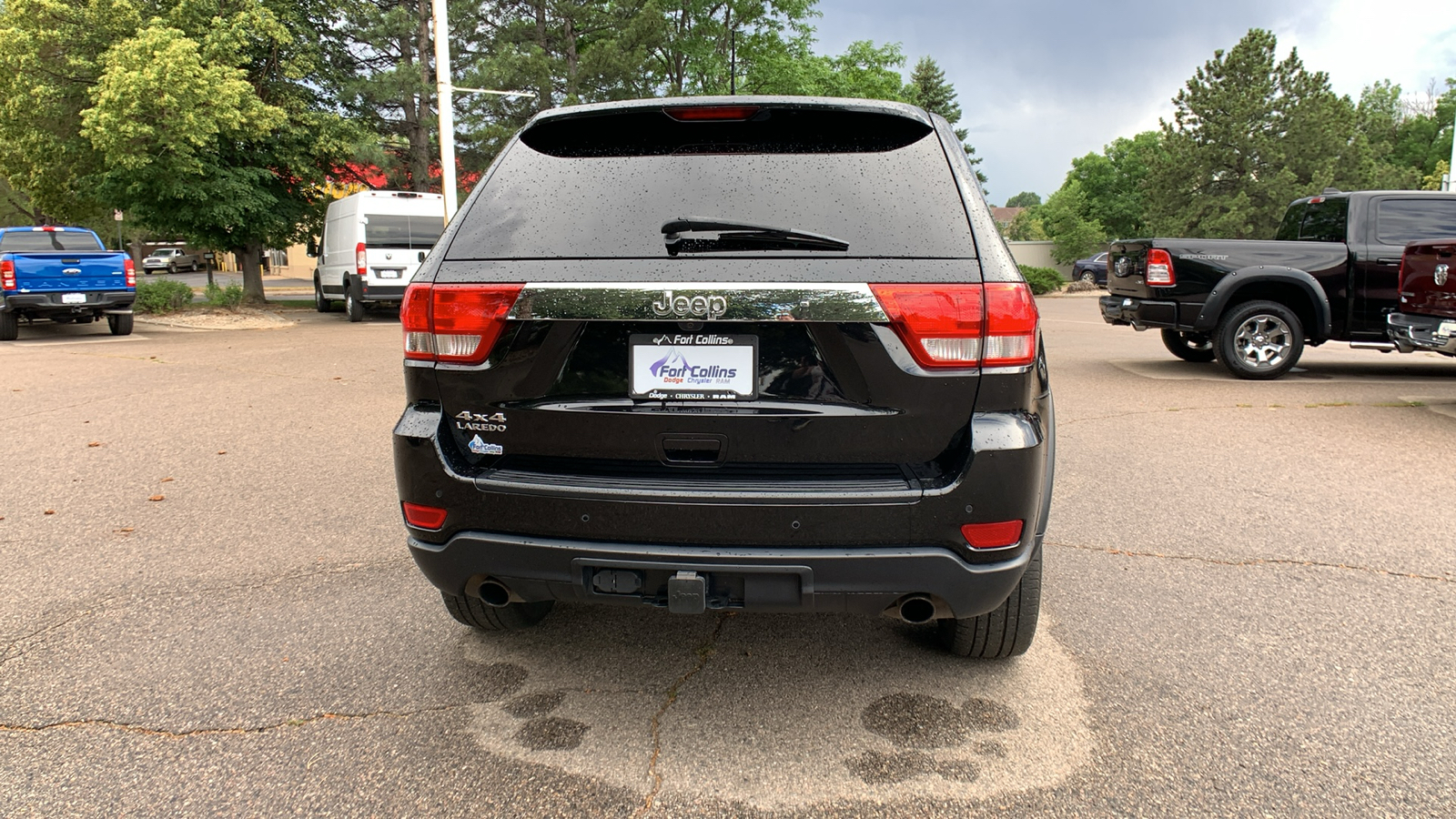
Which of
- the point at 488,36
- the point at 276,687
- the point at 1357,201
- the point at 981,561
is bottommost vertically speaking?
the point at 276,687

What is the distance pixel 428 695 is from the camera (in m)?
2.79

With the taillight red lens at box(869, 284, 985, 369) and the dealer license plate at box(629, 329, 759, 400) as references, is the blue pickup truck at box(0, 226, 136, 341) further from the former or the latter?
the taillight red lens at box(869, 284, 985, 369)

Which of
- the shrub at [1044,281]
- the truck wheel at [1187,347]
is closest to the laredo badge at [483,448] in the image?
the truck wheel at [1187,347]

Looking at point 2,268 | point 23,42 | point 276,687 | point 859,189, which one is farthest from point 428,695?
point 23,42

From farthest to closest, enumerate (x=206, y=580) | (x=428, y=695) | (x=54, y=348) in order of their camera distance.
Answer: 1. (x=54, y=348)
2. (x=206, y=580)
3. (x=428, y=695)

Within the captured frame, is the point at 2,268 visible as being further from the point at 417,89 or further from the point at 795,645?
the point at 795,645

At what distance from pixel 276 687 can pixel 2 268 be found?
1483 cm

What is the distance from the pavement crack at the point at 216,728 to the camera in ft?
8.54

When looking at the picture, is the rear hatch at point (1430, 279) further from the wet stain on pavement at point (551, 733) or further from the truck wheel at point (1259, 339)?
the wet stain on pavement at point (551, 733)

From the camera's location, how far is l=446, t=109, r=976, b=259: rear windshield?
237cm

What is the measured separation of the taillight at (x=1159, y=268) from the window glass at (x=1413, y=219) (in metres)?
2.04

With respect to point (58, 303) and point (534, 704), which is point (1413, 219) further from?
point (58, 303)

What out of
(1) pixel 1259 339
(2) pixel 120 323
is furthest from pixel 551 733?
(2) pixel 120 323

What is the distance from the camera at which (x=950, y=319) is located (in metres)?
2.24
